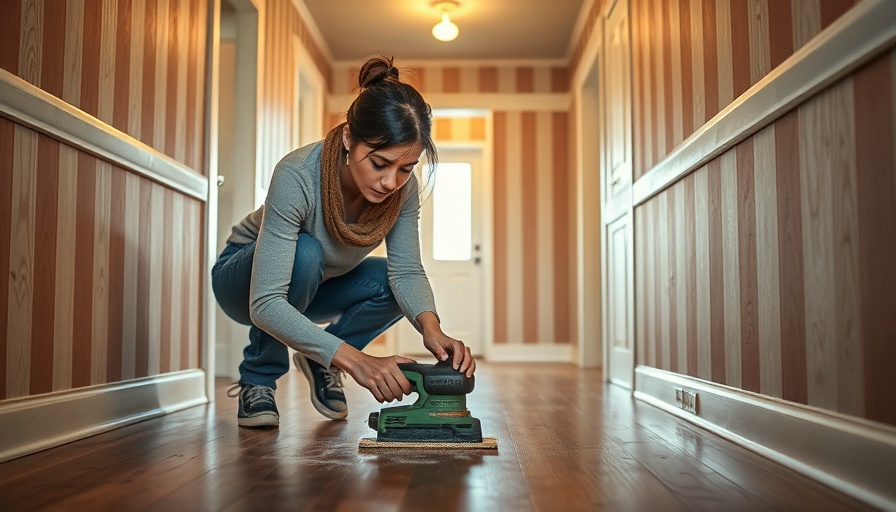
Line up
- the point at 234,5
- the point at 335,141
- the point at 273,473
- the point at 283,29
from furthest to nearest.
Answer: the point at 283,29
the point at 234,5
the point at 335,141
the point at 273,473

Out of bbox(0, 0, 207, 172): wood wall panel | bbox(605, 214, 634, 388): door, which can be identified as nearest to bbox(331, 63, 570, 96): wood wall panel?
bbox(605, 214, 634, 388): door

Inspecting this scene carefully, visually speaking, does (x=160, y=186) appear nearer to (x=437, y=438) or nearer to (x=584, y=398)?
(x=437, y=438)

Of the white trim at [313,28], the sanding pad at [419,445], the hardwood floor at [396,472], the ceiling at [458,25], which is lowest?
the hardwood floor at [396,472]

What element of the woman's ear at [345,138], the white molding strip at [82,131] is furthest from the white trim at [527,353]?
the woman's ear at [345,138]

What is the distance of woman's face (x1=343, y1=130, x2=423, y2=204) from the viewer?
1.88 meters

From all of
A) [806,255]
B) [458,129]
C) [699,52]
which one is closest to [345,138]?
[806,255]

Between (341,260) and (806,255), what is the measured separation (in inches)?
45.8

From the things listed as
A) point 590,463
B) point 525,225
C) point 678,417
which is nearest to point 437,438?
point 590,463

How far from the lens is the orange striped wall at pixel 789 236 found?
4.71 feet

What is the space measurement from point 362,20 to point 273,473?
473cm

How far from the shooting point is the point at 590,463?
67.6 inches

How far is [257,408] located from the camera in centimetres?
225

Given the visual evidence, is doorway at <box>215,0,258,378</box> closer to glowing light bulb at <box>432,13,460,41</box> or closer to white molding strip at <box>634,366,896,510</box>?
glowing light bulb at <box>432,13,460,41</box>

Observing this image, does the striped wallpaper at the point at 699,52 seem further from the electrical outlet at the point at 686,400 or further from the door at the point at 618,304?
the electrical outlet at the point at 686,400
